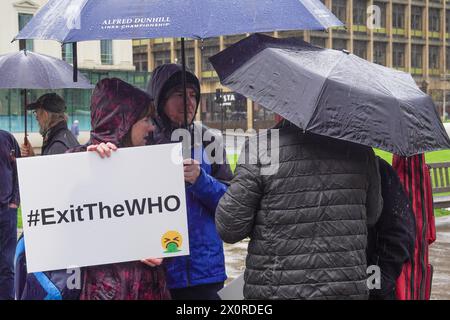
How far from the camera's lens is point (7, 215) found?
6.69 meters

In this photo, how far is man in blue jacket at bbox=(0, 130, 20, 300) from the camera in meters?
6.64

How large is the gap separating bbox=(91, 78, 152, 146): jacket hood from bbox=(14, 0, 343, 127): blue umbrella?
0.25 meters

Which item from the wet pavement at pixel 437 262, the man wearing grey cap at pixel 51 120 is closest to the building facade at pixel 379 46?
the wet pavement at pixel 437 262

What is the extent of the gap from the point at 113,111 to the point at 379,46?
8481 cm

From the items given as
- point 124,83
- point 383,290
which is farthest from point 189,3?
point 383,290

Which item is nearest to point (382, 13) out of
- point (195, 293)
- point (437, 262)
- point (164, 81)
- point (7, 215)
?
point (437, 262)

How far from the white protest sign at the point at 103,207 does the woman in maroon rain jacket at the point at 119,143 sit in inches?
3.3

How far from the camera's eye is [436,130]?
11.8ft

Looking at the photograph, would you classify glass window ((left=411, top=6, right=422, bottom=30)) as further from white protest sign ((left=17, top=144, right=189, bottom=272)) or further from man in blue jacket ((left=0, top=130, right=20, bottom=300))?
white protest sign ((left=17, top=144, right=189, bottom=272))

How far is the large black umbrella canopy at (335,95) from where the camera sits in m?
3.35

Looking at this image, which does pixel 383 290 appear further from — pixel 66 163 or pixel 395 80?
pixel 66 163

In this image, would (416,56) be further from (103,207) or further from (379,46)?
(103,207)

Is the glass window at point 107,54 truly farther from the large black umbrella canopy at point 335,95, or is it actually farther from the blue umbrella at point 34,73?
the large black umbrella canopy at point 335,95

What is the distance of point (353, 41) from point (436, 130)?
80781 millimetres
